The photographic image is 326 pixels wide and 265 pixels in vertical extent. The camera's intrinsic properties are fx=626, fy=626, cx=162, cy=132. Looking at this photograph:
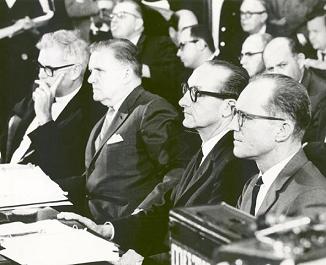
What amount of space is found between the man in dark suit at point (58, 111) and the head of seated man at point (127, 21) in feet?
0.89

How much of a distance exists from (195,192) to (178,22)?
103 cm

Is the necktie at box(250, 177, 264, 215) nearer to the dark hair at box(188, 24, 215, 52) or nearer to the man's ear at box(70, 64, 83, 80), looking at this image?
the dark hair at box(188, 24, 215, 52)

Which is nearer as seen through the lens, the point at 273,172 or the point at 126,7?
the point at 273,172

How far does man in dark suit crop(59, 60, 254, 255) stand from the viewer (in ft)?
10.2

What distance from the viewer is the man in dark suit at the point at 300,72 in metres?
2.97

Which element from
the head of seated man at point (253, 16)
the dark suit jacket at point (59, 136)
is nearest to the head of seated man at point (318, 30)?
the head of seated man at point (253, 16)

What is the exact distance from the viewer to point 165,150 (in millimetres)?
3523

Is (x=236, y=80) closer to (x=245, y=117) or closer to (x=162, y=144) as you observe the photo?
(x=245, y=117)

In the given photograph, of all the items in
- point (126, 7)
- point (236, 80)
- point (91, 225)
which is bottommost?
point (91, 225)

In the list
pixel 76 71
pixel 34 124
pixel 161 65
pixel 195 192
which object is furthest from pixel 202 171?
pixel 34 124

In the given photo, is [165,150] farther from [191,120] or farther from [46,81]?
[46,81]

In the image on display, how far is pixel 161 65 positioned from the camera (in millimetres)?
3654

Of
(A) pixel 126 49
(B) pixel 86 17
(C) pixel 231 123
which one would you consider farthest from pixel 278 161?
(B) pixel 86 17

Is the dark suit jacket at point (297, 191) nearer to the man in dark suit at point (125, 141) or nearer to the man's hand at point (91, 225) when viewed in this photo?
the man in dark suit at point (125, 141)
